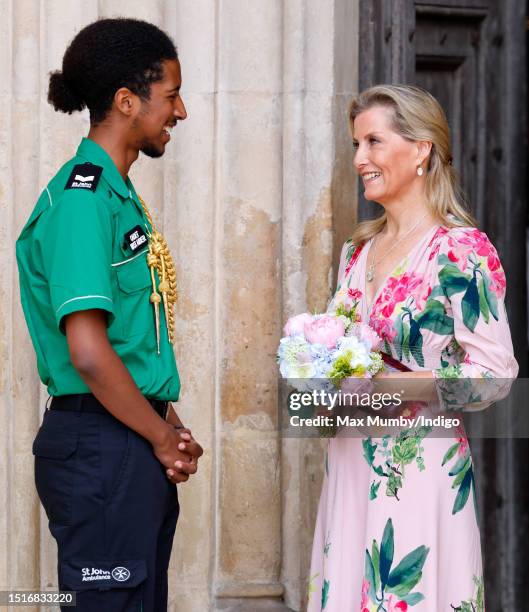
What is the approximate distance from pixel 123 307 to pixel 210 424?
1.21 meters

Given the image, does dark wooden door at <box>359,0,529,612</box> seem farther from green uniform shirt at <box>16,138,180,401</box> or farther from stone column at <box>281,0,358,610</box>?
green uniform shirt at <box>16,138,180,401</box>

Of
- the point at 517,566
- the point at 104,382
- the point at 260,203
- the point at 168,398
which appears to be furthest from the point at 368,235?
the point at 517,566

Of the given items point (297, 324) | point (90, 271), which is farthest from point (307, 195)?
point (90, 271)

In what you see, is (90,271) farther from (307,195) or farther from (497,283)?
(307,195)

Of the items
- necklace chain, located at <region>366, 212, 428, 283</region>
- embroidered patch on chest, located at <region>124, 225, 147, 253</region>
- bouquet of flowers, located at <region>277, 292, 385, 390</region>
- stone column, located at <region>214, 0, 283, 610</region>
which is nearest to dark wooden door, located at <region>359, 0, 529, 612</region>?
stone column, located at <region>214, 0, 283, 610</region>

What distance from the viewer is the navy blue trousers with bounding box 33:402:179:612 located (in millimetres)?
2502

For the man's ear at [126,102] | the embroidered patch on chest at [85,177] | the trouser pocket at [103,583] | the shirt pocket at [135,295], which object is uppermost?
the man's ear at [126,102]

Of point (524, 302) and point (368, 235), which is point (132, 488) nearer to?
point (368, 235)

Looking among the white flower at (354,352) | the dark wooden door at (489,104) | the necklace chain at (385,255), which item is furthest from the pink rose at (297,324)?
the dark wooden door at (489,104)

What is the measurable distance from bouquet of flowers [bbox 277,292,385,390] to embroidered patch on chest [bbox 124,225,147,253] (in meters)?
0.46

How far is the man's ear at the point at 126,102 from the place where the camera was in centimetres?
264

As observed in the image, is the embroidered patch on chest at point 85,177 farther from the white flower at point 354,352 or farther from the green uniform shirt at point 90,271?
the white flower at point 354,352

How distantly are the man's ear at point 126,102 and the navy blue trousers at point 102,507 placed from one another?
72 cm

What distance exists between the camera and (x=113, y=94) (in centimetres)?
265
